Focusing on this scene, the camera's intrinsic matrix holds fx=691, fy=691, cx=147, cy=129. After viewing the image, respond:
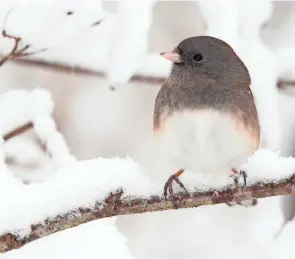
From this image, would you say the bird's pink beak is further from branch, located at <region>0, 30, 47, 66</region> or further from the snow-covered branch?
the snow-covered branch

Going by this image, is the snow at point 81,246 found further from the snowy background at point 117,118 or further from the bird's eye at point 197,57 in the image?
the bird's eye at point 197,57

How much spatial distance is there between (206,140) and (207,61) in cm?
34

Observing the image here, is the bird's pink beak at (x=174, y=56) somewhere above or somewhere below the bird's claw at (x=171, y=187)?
above

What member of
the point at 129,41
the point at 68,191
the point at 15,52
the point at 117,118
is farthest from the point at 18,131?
the point at 117,118

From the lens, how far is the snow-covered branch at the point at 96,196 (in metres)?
1.44

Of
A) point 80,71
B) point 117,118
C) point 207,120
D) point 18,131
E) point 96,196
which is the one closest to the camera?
point 96,196

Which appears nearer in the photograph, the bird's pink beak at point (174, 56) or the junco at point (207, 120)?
the junco at point (207, 120)

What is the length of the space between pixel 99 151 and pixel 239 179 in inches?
67.0

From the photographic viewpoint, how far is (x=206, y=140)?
5.84 ft

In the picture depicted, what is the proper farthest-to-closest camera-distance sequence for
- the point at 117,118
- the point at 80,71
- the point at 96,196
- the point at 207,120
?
the point at 117,118 < the point at 80,71 < the point at 207,120 < the point at 96,196

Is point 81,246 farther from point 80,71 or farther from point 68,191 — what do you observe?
point 80,71

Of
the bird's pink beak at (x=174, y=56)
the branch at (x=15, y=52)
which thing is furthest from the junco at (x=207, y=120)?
the branch at (x=15, y=52)

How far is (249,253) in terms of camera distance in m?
2.39

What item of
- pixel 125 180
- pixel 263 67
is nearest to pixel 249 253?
pixel 263 67
